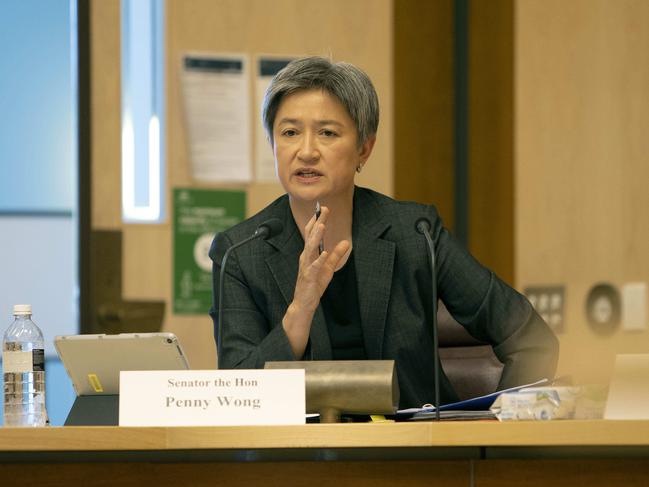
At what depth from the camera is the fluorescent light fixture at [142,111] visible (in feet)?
12.0

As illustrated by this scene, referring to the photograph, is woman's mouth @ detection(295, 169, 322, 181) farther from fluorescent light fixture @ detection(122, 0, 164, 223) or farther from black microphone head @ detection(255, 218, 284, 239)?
fluorescent light fixture @ detection(122, 0, 164, 223)

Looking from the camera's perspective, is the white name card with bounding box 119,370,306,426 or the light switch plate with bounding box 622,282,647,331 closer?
the white name card with bounding box 119,370,306,426

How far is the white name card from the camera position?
163cm

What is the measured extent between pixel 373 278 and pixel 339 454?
2.89 feet

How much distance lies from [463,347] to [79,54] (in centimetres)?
167

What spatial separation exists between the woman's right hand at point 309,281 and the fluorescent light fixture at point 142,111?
5.19 ft

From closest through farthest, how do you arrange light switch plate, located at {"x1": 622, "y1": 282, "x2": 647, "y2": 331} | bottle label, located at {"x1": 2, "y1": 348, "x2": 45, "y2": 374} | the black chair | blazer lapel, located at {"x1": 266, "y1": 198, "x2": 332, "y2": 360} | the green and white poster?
1. bottle label, located at {"x1": 2, "y1": 348, "x2": 45, "y2": 374}
2. blazer lapel, located at {"x1": 266, "y1": 198, "x2": 332, "y2": 360}
3. the black chair
4. light switch plate, located at {"x1": 622, "y1": 282, "x2": 647, "y2": 331}
5. the green and white poster

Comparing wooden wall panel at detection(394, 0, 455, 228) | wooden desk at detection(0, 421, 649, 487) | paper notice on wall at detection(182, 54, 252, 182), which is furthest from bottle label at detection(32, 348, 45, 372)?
wooden wall panel at detection(394, 0, 455, 228)

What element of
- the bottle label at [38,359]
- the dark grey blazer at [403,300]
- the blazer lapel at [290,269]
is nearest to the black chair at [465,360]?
the dark grey blazer at [403,300]

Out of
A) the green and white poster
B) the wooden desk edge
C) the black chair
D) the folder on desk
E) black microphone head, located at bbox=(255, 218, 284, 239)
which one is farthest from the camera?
the green and white poster

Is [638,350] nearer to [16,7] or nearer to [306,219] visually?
[306,219]

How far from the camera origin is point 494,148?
398 cm

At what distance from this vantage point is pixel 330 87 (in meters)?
2.45

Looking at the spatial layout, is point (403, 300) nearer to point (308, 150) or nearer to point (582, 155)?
point (308, 150)
